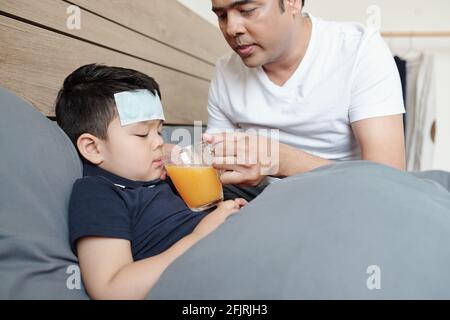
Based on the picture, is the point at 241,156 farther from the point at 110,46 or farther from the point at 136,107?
the point at 110,46

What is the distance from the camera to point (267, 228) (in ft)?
1.95

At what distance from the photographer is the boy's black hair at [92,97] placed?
0.94 metres

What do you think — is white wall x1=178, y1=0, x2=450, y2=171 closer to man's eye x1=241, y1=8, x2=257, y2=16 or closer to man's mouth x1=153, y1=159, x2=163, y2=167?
man's eye x1=241, y1=8, x2=257, y2=16

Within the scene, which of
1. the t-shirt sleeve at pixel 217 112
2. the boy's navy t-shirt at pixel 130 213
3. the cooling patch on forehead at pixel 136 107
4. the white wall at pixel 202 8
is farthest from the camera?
the white wall at pixel 202 8

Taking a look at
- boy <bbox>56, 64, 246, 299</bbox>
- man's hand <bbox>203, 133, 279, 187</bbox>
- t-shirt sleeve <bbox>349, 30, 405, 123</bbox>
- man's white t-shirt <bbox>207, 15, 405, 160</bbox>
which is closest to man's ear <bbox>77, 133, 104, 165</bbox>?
boy <bbox>56, 64, 246, 299</bbox>

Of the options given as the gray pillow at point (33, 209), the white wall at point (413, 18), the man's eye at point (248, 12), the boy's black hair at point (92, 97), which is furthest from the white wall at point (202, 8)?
the gray pillow at point (33, 209)

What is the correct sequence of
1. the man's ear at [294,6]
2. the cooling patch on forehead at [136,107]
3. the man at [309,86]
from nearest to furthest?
the cooling patch on forehead at [136,107] < the man at [309,86] < the man's ear at [294,6]

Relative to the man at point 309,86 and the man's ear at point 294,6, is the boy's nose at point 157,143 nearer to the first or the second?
the man at point 309,86

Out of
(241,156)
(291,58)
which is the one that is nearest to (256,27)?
(291,58)

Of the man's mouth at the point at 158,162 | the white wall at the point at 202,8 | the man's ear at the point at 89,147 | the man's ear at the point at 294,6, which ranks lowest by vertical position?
the man's mouth at the point at 158,162

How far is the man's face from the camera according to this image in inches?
48.9

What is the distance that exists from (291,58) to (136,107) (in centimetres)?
63
